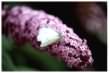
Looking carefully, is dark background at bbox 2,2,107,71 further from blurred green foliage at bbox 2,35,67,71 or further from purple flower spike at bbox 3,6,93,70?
blurred green foliage at bbox 2,35,67,71

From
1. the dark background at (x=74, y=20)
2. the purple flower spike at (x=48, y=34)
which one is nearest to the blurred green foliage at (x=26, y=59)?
the purple flower spike at (x=48, y=34)

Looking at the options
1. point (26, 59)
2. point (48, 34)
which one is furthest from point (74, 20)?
point (26, 59)

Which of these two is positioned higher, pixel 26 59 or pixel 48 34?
pixel 48 34

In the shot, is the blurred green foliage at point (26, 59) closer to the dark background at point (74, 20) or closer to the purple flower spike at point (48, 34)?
the purple flower spike at point (48, 34)

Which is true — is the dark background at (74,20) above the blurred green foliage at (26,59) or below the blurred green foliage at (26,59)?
above

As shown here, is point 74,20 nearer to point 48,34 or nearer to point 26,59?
point 48,34

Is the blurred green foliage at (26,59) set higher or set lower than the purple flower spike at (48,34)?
lower
